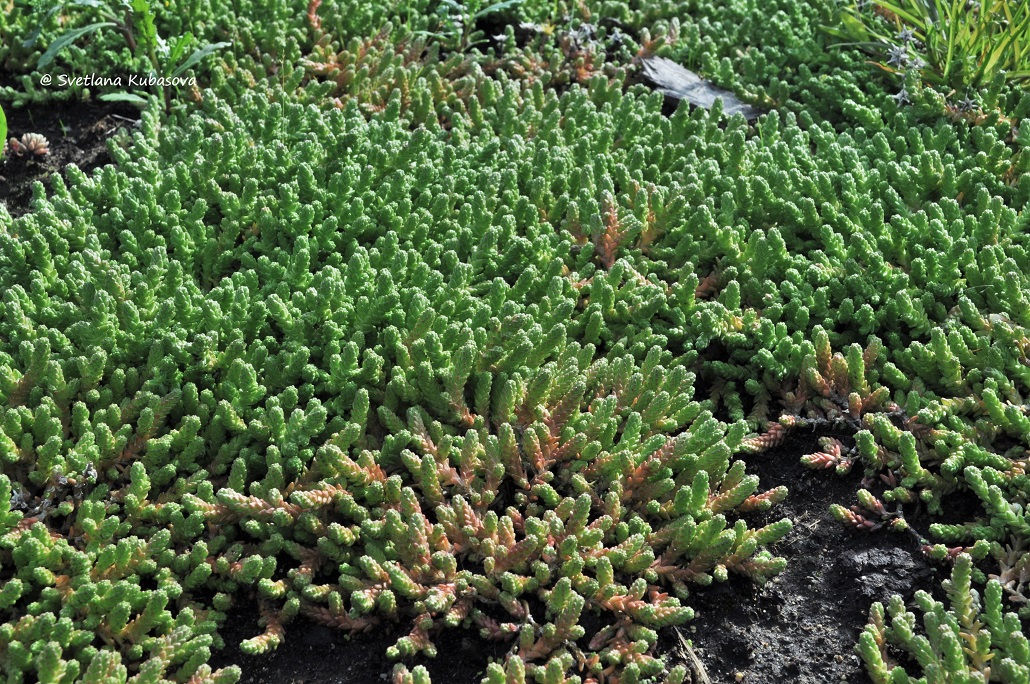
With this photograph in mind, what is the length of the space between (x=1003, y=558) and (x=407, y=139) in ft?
9.25

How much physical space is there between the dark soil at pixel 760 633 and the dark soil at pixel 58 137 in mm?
2458

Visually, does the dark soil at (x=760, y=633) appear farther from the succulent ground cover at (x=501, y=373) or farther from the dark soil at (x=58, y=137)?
the dark soil at (x=58, y=137)

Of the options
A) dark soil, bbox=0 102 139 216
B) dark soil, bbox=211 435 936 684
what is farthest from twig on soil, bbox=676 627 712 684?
dark soil, bbox=0 102 139 216

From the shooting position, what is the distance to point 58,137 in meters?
4.62

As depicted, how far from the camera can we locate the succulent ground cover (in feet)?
9.32

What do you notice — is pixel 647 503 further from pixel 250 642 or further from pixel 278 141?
pixel 278 141

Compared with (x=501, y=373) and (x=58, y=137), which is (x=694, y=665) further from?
(x=58, y=137)

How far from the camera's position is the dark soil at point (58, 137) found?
14.3 ft

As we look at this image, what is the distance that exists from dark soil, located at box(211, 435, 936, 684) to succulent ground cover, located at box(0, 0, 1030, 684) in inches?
1.5

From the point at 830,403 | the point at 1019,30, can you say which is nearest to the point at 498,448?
the point at 830,403

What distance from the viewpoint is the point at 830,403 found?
3420 millimetres

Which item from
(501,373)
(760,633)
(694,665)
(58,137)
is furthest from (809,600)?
(58,137)

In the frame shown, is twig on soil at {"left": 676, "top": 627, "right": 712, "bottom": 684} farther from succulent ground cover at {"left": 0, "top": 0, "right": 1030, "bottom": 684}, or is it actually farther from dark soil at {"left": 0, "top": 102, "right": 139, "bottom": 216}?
dark soil at {"left": 0, "top": 102, "right": 139, "bottom": 216}

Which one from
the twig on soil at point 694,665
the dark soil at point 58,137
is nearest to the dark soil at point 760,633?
the twig on soil at point 694,665
